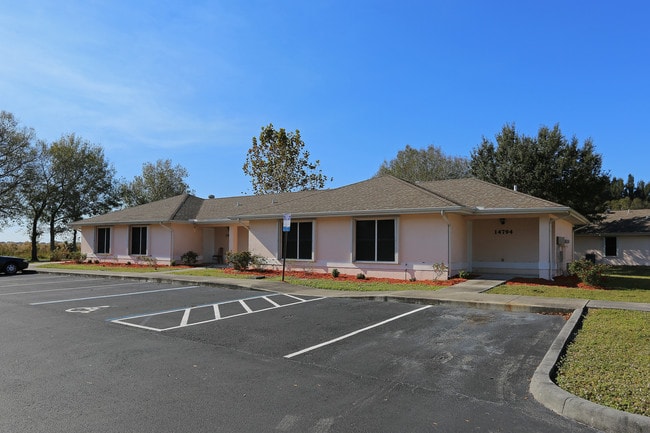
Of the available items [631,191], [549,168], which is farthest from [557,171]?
[631,191]

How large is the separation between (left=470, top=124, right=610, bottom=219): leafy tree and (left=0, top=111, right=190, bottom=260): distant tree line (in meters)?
35.4

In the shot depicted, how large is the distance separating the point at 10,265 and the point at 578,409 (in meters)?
28.0

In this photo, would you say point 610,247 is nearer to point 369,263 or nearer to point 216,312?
point 369,263

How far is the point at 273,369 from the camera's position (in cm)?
598

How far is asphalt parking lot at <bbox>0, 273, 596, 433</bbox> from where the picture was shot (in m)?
4.27

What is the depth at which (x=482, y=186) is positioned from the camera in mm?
20562

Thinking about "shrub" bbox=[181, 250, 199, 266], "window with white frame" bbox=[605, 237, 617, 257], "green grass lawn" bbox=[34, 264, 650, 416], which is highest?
"window with white frame" bbox=[605, 237, 617, 257]

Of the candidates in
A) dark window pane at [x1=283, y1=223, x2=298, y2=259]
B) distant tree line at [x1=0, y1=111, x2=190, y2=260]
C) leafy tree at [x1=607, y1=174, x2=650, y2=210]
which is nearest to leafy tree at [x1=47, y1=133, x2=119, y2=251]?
distant tree line at [x1=0, y1=111, x2=190, y2=260]

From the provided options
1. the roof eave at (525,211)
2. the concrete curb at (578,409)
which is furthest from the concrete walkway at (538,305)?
the roof eave at (525,211)

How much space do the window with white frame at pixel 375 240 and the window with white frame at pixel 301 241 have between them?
243cm

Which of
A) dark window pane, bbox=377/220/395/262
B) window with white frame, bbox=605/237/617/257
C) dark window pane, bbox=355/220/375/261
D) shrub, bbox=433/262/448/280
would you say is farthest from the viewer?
window with white frame, bbox=605/237/617/257

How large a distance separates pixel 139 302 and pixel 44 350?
17.6 ft

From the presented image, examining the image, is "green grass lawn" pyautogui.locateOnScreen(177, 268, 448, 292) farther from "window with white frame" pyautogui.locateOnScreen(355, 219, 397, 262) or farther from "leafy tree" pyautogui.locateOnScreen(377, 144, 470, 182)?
"leafy tree" pyautogui.locateOnScreen(377, 144, 470, 182)

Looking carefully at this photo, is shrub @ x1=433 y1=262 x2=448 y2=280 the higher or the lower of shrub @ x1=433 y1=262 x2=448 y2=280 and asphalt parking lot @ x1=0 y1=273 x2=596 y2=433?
the higher
